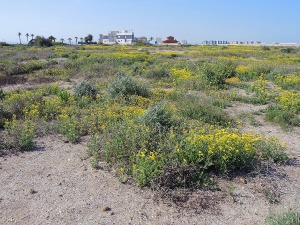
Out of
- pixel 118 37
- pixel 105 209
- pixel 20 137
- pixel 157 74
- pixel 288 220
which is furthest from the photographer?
pixel 118 37

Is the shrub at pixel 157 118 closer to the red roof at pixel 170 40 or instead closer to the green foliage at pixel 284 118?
the green foliage at pixel 284 118

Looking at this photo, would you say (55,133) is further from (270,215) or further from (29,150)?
(270,215)

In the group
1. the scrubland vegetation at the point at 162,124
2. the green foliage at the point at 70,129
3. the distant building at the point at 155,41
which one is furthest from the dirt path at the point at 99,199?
the distant building at the point at 155,41

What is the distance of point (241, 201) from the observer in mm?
4719

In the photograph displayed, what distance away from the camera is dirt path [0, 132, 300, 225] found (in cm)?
428

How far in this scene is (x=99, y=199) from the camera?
474 cm

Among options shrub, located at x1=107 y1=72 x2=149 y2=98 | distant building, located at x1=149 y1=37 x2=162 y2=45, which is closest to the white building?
distant building, located at x1=149 y1=37 x2=162 y2=45

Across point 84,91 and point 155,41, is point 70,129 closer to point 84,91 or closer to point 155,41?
point 84,91

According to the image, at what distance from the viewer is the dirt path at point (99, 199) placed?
4.28 m

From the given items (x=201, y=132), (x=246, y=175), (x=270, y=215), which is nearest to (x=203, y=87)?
(x=201, y=132)

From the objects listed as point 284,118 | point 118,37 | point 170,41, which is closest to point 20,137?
point 284,118

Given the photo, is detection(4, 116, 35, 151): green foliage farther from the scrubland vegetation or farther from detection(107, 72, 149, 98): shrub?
detection(107, 72, 149, 98): shrub

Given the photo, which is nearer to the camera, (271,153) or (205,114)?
(271,153)

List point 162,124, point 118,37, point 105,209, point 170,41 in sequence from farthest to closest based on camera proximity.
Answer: point 118,37
point 170,41
point 162,124
point 105,209
